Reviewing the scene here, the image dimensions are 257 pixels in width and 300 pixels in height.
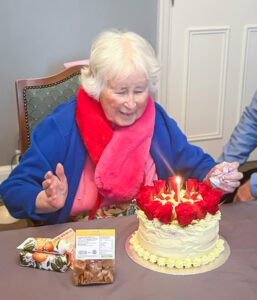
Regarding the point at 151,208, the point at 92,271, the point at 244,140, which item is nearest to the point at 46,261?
the point at 92,271

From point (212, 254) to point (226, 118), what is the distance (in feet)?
7.87

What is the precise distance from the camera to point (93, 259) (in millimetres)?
1087

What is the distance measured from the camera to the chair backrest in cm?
186

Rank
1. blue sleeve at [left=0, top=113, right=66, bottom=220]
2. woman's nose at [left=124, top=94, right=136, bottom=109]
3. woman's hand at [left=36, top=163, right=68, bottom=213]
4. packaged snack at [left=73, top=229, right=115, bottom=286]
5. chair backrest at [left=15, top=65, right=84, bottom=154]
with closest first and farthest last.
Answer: packaged snack at [left=73, top=229, right=115, bottom=286] → woman's hand at [left=36, top=163, right=68, bottom=213] → blue sleeve at [left=0, top=113, right=66, bottom=220] → woman's nose at [left=124, top=94, right=136, bottom=109] → chair backrest at [left=15, top=65, right=84, bottom=154]

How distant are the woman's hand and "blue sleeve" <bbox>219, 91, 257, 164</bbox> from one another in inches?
31.3

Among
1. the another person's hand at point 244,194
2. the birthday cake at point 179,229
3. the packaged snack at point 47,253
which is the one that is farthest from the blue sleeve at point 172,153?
the packaged snack at point 47,253

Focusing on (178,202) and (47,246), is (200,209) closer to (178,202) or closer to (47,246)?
(178,202)

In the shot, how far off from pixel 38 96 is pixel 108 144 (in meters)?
0.43

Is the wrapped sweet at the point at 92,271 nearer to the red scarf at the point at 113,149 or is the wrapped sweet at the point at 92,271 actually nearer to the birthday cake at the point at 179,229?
the birthday cake at the point at 179,229

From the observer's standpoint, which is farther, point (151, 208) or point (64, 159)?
point (64, 159)

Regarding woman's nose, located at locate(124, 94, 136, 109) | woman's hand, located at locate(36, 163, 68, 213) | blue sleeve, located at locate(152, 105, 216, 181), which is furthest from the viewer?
blue sleeve, located at locate(152, 105, 216, 181)

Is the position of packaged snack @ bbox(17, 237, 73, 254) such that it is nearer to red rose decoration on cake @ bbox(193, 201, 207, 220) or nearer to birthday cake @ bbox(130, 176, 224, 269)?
birthday cake @ bbox(130, 176, 224, 269)

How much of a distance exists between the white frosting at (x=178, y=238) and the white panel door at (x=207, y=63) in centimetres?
215

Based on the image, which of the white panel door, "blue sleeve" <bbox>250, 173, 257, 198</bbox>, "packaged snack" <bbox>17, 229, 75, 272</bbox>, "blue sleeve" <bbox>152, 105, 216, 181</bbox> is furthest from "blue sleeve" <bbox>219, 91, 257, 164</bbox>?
the white panel door
